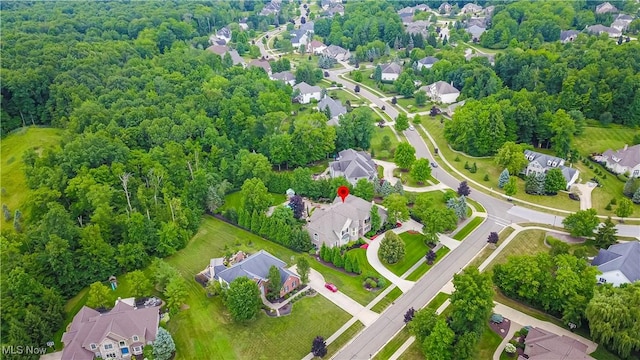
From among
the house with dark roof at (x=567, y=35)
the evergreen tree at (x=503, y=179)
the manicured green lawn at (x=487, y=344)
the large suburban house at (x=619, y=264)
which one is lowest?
the manicured green lawn at (x=487, y=344)

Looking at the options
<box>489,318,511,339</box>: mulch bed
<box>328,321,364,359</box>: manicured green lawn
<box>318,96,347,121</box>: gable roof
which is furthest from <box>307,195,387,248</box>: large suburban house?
<box>318,96,347,121</box>: gable roof

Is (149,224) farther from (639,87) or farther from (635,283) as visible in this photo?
(639,87)

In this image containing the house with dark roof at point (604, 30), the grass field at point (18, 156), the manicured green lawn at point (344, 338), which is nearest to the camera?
the manicured green lawn at point (344, 338)

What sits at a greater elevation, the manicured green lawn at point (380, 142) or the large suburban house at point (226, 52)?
the large suburban house at point (226, 52)

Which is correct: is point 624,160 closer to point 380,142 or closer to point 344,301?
point 380,142

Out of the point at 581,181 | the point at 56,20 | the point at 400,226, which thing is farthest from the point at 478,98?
the point at 56,20

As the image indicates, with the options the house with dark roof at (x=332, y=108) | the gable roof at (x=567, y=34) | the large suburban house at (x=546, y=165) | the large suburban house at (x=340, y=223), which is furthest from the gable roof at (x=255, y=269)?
the gable roof at (x=567, y=34)

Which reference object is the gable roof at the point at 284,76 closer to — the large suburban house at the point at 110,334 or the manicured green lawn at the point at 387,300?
the manicured green lawn at the point at 387,300
